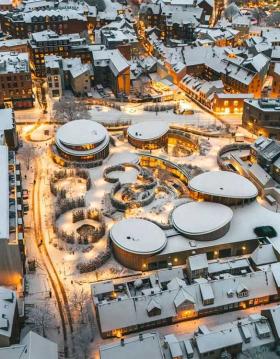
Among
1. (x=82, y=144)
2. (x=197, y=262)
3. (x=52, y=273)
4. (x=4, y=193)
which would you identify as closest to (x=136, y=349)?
(x=197, y=262)

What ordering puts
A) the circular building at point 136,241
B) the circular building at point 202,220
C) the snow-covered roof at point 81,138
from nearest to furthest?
the circular building at point 136,241, the circular building at point 202,220, the snow-covered roof at point 81,138

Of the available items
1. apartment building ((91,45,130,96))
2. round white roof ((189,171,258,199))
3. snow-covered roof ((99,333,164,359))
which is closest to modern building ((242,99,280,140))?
round white roof ((189,171,258,199))

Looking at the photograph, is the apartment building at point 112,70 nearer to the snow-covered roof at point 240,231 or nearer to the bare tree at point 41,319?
the snow-covered roof at point 240,231

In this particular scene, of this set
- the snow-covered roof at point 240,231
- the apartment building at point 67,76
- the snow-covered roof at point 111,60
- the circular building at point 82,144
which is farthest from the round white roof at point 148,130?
the apartment building at point 67,76

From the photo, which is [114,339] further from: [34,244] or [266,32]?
[266,32]

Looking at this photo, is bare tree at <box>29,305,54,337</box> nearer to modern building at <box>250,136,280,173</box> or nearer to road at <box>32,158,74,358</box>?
road at <box>32,158,74,358</box>

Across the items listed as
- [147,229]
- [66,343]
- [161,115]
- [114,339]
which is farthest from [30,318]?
[161,115]
